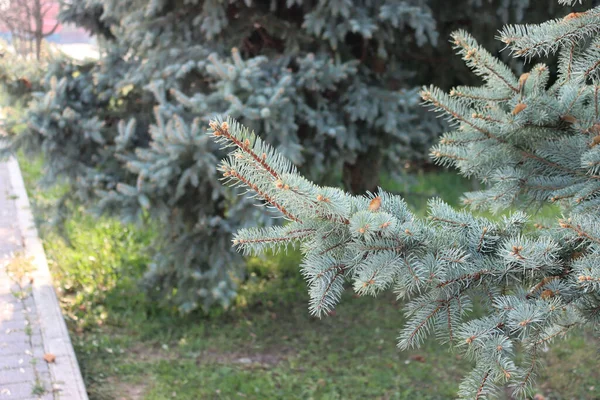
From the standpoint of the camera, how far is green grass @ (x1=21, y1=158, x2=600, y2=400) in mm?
4094

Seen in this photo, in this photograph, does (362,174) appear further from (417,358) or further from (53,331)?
(53,331)

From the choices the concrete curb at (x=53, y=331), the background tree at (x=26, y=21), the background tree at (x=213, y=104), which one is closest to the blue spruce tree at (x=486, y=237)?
the background tree at (x=213, y=104)

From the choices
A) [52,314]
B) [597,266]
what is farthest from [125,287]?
[597,266]

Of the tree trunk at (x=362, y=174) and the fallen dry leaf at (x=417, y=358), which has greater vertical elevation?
the tree trunk at (x=362, y=174)

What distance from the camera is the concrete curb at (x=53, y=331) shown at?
3570mm

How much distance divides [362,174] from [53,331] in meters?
2.71

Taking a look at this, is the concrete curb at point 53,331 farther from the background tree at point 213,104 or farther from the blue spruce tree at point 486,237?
the blue spruce tree at point 486,237

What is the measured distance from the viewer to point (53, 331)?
419 centimetres

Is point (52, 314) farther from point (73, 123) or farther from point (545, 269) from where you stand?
point (545, 269)

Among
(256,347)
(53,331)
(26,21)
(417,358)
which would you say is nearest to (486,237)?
(417,358)

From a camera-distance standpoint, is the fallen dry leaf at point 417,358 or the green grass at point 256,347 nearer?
the green grass at point 256,347

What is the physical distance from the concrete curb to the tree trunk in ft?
8.36

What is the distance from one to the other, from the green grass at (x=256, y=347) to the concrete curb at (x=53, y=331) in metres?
0.25

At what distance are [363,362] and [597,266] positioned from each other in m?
3.12
